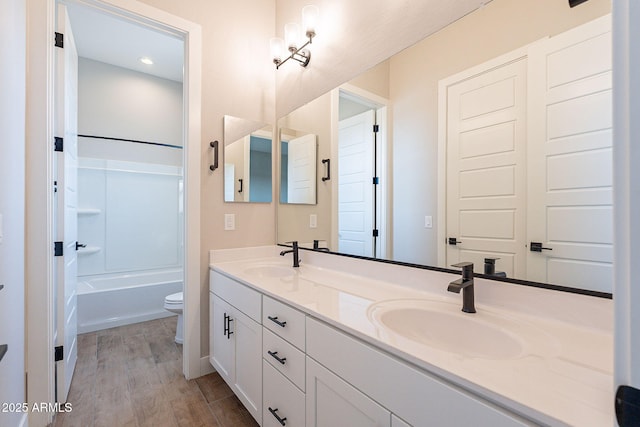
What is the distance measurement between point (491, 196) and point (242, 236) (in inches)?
64.7

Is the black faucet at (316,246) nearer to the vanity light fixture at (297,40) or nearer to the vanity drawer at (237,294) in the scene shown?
the vanity drawer at (237,294)

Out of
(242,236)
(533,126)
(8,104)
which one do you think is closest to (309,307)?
(533,126)

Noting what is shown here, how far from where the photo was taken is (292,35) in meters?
2.01

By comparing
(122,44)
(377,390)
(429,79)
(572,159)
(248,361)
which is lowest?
(248,361)

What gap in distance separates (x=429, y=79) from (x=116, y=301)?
3275 millimetres

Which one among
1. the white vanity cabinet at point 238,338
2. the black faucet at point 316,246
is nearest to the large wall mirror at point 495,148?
the black faucet at point 316,246

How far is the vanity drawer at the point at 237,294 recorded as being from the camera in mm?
1418

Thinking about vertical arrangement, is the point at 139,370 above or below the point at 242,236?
below

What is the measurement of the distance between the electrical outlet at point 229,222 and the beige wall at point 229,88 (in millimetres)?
26

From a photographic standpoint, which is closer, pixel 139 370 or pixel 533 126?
pixel 533 126

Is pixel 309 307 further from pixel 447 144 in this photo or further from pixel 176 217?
pixel 176 217

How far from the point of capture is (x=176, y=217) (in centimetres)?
384

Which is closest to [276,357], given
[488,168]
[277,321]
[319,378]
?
[277,321]

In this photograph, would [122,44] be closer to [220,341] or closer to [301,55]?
[301,55]
